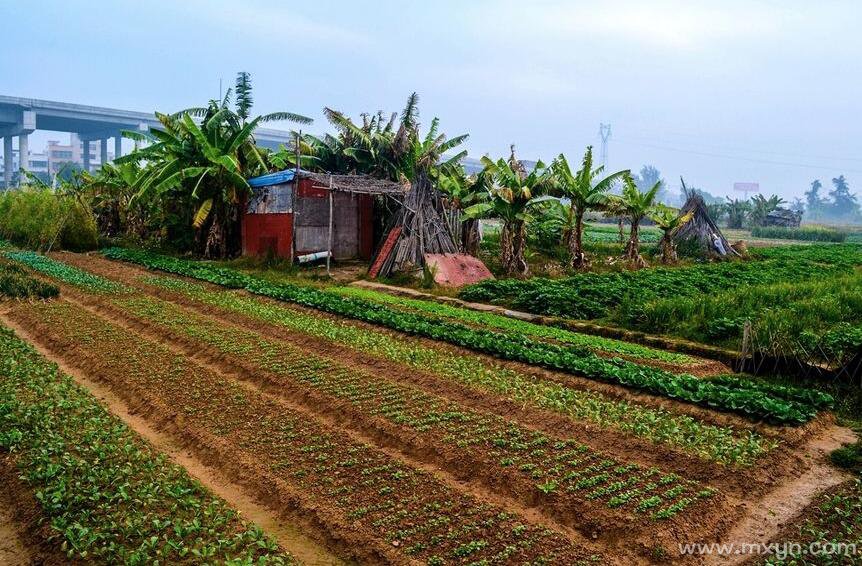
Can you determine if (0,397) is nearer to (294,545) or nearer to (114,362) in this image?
(114,362)

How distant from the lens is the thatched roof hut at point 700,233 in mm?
32531

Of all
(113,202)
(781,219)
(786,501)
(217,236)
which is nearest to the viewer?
(786,501)

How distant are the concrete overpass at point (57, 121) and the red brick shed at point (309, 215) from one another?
4938 centimetres

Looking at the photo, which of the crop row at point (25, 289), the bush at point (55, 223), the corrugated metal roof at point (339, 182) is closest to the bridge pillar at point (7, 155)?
the bush at point (55, 223)

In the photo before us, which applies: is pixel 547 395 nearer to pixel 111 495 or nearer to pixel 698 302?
pixel 111 495

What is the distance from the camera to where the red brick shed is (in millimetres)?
23719

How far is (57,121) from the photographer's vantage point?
8612 centimetres

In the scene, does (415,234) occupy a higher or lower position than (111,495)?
higher

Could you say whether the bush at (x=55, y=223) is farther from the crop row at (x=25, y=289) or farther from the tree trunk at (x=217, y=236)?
the crop row at (x=25, y=289)

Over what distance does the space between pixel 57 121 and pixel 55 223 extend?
68268 mm

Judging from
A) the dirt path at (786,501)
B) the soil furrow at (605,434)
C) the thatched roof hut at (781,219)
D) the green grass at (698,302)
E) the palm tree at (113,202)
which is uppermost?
the thatched roof hut at (781,219)

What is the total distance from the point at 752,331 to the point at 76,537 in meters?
11.0

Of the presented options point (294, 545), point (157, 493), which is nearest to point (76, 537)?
point (157, 493)

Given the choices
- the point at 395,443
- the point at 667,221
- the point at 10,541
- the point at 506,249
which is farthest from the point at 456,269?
the point at 10,541
